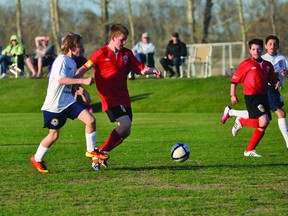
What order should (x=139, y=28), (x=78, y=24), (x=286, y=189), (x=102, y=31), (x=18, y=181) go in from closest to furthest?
(x=286, y=189) → (x=18, y=181) → (x=102, y=31) → (x=78, y=24) → (x=139, y=28)

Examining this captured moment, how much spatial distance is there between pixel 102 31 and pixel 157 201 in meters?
36.7

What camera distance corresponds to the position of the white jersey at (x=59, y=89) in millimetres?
9844

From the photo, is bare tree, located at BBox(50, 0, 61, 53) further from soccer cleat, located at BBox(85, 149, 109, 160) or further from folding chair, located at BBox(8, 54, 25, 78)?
soccer cleat, located at BBox(85, 149, 109, 160)

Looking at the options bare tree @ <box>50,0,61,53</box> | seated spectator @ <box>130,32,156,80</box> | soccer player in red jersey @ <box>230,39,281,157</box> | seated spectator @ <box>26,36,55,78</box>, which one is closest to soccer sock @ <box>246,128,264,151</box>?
soccer player in red jersey @ <box>230,39,281,157</box>

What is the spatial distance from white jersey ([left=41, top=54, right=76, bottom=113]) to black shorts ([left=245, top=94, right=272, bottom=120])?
330 centimetres

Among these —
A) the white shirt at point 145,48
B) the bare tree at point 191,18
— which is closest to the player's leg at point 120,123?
the white shirt at point 145,48

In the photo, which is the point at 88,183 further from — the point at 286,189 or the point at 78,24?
the point at 78,24

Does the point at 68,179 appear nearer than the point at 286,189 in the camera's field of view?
No

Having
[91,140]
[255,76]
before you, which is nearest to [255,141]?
[255,76]

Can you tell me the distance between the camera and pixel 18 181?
9.05 metres

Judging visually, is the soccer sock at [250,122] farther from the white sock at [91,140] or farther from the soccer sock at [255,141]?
the white sock at [91,140]

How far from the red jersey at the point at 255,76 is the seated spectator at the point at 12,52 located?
64.5 ft

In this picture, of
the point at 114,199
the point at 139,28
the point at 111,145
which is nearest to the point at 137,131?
the point at 111,145

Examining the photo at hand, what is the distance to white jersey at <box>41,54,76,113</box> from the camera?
32.3 ft
